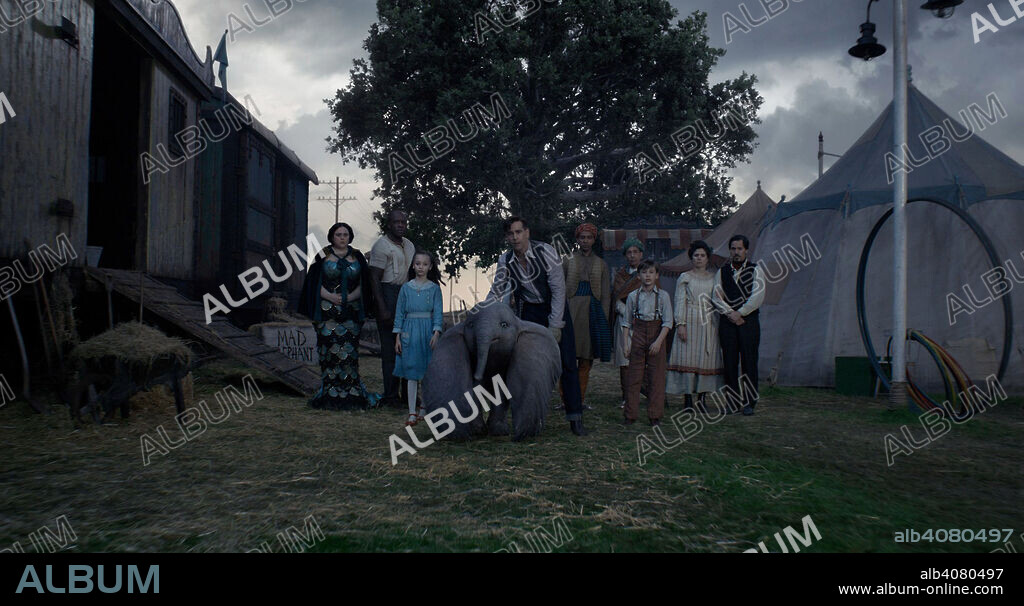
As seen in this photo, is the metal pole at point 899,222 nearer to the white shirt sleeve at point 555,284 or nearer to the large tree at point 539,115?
the white shirt sleeve at point 555,284

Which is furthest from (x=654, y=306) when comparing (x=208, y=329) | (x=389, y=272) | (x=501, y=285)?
(x=208, y=329)

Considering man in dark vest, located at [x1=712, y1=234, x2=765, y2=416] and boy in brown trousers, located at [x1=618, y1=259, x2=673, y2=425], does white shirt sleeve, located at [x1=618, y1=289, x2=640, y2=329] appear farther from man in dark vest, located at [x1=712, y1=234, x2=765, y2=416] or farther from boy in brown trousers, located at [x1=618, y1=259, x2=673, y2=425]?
man in dark vest, located at [x1=712, y1=234, x2=765, y2=416]

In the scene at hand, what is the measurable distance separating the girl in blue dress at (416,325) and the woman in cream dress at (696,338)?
294cm

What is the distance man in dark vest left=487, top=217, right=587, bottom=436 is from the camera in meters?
5.79

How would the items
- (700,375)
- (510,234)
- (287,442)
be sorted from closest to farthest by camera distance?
(287,442), (510,234), (700,375)

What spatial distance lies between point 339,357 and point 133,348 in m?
2.11

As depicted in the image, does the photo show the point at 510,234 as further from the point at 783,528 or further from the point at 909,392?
the point at 909,392

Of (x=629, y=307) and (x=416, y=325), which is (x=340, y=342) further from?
(x=629, y=307)

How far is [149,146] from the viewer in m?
9.45

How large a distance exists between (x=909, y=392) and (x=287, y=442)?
6.99 meters

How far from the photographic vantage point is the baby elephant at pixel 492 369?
5.17m

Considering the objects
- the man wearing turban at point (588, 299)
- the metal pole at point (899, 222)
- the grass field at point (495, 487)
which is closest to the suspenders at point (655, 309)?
the man wearing turban at point (588, 299)
